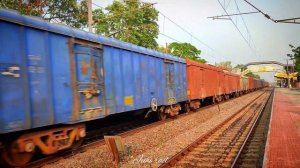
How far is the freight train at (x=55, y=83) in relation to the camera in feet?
22.2

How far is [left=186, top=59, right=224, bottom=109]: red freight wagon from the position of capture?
20802 mm

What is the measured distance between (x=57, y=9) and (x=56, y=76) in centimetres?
2204

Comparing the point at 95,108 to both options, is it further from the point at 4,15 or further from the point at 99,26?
the point at 99,26

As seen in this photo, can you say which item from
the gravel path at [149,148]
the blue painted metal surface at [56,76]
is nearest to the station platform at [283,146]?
the gravel path at [149,148]

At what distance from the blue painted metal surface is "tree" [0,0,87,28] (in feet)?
50.0

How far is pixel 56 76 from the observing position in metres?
8.11

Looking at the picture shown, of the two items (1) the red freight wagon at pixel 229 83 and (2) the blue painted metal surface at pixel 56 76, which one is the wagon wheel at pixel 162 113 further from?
(1) the red freight wagon at pixel 229 83

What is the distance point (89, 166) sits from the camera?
808 cm

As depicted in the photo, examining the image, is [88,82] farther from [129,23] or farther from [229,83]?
[129,23]

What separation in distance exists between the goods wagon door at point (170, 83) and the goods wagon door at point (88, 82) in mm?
6840

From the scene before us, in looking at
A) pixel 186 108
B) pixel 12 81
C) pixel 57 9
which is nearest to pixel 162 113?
pixel 186 108

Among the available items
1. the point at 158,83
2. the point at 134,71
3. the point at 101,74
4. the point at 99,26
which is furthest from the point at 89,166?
the point at 99,26

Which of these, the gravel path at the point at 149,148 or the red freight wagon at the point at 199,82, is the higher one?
the red freight wagon at the point at 199,82

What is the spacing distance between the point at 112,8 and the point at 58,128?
131 ft
